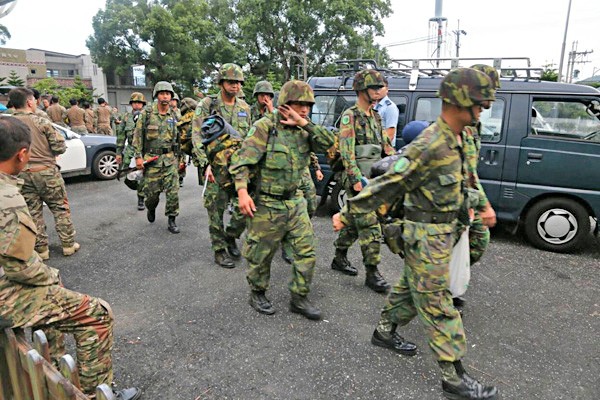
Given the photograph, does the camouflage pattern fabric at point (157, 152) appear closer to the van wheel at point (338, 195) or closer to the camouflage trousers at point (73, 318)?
the van wheel at point (338, 195)

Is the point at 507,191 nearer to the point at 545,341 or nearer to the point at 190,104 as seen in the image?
the point at 545,341

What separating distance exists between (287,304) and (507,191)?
3006mm

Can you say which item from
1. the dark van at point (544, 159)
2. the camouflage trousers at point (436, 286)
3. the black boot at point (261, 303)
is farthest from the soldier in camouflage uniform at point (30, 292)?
the dark van at point (544, 159)

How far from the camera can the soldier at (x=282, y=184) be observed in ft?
10.3

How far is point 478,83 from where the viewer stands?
2.21 meters

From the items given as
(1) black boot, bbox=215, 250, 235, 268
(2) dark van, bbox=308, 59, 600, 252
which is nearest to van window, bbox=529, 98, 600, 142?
(2) dark van, bbox=308, 59, 600, 252

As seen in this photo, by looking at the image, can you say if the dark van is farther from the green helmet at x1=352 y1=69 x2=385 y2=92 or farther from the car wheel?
the car wheel

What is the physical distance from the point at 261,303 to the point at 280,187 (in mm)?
995

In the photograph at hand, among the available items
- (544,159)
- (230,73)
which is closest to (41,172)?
(230,73)

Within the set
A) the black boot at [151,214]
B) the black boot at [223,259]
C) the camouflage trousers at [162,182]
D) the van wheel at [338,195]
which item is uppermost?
the camouflage trousers at [162,182]

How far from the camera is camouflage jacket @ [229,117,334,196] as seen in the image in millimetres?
3162

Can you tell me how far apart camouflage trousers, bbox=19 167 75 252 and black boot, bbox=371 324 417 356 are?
3.56 meters

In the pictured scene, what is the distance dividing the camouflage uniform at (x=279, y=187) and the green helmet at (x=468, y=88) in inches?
42.9

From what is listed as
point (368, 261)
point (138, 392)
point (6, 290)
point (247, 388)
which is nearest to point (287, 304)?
point (368, 261)
